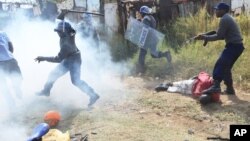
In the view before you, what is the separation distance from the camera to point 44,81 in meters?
9.92

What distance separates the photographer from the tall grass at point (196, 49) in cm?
952

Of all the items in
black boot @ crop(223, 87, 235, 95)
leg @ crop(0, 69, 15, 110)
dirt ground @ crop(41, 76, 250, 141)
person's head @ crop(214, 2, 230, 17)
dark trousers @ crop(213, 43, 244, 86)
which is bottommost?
dirt ground @ crop(41, 76, 250, 141)

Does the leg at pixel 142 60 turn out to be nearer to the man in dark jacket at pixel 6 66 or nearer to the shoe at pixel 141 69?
the shoe at pixel 141 69

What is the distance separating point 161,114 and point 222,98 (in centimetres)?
138

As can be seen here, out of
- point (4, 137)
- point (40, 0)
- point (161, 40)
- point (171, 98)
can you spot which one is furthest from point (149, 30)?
point (40, 0)

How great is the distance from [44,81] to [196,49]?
13.2 ft

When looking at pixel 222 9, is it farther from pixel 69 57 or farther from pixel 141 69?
pixel 141 69

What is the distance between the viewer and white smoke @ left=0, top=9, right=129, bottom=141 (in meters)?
7.36

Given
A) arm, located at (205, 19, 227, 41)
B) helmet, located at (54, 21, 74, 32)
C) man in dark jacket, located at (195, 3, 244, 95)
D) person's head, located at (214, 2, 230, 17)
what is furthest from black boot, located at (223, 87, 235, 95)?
helmet, located at (54, 21, 74, 32)

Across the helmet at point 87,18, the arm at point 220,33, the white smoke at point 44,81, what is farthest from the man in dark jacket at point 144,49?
the arm at point 220,33

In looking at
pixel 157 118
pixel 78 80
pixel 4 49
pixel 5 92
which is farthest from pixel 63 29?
pixel 157 118

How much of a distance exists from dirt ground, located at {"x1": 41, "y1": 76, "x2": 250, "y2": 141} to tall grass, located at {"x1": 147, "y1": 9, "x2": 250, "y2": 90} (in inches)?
44.5

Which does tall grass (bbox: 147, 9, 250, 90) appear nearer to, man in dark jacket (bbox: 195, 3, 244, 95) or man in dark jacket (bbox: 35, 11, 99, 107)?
man in dark jacket (bbox: 195, 3, 244, 95)

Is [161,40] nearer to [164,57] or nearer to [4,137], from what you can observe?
[164,57]
